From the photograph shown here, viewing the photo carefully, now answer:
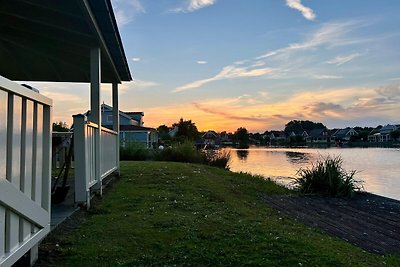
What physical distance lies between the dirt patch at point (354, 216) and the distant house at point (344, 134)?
3771 inches

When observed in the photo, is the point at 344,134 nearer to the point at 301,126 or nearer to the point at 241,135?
the point at 301,126

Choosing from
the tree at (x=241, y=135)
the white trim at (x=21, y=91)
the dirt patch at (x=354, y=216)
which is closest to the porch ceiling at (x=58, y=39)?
the white trim at (x=21, y=91)

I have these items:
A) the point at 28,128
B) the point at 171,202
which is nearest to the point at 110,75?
the point at 171,202

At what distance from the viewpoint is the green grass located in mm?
4035

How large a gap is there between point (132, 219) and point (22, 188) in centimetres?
285

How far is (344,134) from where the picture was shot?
106625mm

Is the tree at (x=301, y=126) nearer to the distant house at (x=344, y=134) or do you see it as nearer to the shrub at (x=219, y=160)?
the distant house at (x=344, y=134)

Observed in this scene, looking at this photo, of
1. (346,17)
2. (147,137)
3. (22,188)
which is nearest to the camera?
(22,188)

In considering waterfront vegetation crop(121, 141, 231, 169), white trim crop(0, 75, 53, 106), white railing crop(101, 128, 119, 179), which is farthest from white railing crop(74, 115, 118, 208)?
waterfront vegetation crop(121, 141, 231, 169)

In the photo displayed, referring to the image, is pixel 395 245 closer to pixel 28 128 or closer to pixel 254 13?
pixel 28 128

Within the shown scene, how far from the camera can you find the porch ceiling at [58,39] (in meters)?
5.57

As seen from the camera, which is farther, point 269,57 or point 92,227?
point 269,57

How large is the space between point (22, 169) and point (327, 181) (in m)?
10.1

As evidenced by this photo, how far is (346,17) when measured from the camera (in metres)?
18.0
